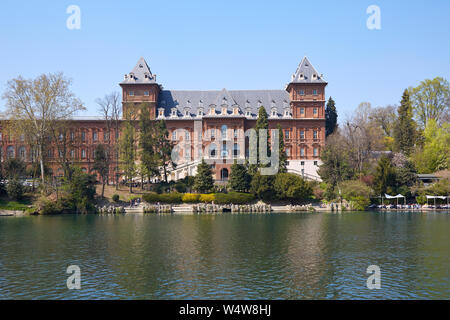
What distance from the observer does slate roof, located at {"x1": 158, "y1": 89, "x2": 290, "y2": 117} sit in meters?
75.2

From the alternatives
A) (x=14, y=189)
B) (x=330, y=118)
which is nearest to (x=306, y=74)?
(x=330, y=118)

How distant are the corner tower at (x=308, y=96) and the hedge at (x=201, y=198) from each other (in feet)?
81.3

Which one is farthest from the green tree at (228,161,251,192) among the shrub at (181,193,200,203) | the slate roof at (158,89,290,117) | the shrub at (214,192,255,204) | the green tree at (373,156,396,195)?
the slate roof at (158,89,290,117)

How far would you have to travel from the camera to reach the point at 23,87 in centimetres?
5181

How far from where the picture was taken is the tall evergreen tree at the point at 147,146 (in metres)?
59.2

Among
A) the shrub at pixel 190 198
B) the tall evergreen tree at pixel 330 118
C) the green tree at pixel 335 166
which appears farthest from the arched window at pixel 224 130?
the tall evergreen tree at pixel 330 118

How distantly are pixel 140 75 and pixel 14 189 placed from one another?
32196mm

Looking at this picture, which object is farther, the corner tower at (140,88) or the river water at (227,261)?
the corner tower at (140,88)

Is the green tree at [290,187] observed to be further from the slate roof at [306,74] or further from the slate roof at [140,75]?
the slate roof at [140,75]

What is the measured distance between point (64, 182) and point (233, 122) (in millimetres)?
30134

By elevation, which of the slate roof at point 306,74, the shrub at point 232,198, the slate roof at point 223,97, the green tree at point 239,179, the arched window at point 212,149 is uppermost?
the slate roof at point 306,74

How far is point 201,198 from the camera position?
55.8 m

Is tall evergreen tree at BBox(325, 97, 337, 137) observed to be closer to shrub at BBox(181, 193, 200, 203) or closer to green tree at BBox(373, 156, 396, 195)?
green tree at BBox(373, 156, 396, 195)
